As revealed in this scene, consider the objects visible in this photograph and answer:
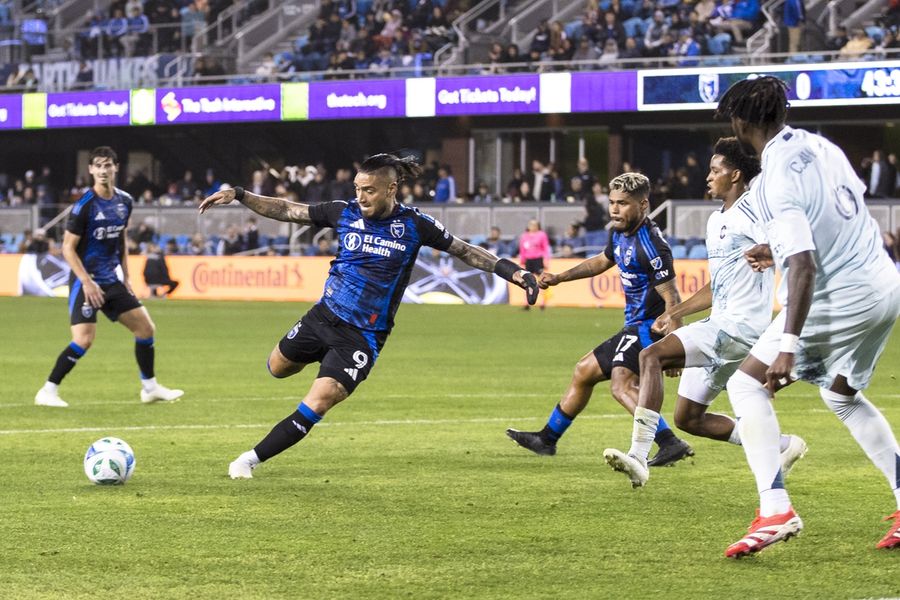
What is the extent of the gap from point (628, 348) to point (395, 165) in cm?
185

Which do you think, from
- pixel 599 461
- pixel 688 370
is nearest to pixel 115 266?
pixel 599 461

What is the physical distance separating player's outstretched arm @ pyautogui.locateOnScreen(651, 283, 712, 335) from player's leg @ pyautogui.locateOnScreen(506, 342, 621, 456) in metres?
0.92

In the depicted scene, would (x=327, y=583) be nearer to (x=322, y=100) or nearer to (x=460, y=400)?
(x=460, y=400)

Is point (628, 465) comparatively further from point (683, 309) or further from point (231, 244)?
point (231, 244)

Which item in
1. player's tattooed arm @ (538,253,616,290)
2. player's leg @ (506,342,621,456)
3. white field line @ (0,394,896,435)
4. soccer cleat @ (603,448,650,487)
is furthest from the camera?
white field line @ (0,394,896,435)

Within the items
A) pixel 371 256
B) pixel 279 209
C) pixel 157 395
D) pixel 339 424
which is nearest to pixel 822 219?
pixel 371 256

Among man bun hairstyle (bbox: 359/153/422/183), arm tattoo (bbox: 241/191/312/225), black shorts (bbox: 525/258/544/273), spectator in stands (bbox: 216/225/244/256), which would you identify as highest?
man bun hairstyle (bbox: 359/153/422/183)

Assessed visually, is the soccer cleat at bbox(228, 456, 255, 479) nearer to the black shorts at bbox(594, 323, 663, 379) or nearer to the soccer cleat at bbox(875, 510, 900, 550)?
the black shorts at bbox(594, 323, 663, 379)

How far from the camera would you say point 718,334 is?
7.96 meters

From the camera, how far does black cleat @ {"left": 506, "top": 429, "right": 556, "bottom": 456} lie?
10133mm

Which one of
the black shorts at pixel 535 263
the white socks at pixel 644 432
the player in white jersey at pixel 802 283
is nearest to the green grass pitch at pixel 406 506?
the white socks at pixel 644 432

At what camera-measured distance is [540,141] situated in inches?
1558

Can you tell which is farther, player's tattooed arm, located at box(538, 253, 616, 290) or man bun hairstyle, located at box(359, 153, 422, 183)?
player's tattooed arm, located at box(538, 253, 616, 290)

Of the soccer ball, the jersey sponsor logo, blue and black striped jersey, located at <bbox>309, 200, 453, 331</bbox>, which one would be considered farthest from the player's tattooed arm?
the soccer ball
